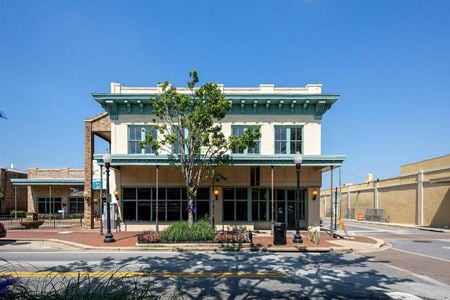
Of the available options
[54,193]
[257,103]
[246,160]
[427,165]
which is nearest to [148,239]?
[246,160]

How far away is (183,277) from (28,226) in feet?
70.6

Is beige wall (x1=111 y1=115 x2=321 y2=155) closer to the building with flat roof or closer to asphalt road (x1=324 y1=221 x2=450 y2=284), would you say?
the building with flat roof

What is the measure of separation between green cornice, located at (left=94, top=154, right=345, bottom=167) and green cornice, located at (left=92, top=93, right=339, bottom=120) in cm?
→ 361

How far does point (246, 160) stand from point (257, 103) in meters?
4.46

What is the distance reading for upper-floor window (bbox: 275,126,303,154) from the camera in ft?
79.4

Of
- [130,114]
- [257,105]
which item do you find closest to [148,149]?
[130,114]

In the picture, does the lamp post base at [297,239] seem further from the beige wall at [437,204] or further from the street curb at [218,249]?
the beige wall at [437,204]

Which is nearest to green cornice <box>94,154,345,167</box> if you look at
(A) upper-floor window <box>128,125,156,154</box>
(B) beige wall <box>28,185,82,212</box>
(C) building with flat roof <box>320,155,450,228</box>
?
(A) upper-floor window <box>128,125,156,154</box>

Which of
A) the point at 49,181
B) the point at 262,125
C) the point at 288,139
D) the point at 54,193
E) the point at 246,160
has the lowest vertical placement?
the point at 54,193

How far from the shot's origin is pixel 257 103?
946 inches

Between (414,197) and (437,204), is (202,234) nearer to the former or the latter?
(437,204)

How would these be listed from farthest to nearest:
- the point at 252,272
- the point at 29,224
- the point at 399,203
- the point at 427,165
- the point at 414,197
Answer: the point at 399,203, the point at 414,197, the point at 427,165, the point at 29,224, the point at 252,272

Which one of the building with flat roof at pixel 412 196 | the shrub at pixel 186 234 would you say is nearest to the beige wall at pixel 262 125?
the building with flat roof at pixel 412 196

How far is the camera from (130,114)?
79.7 feet
